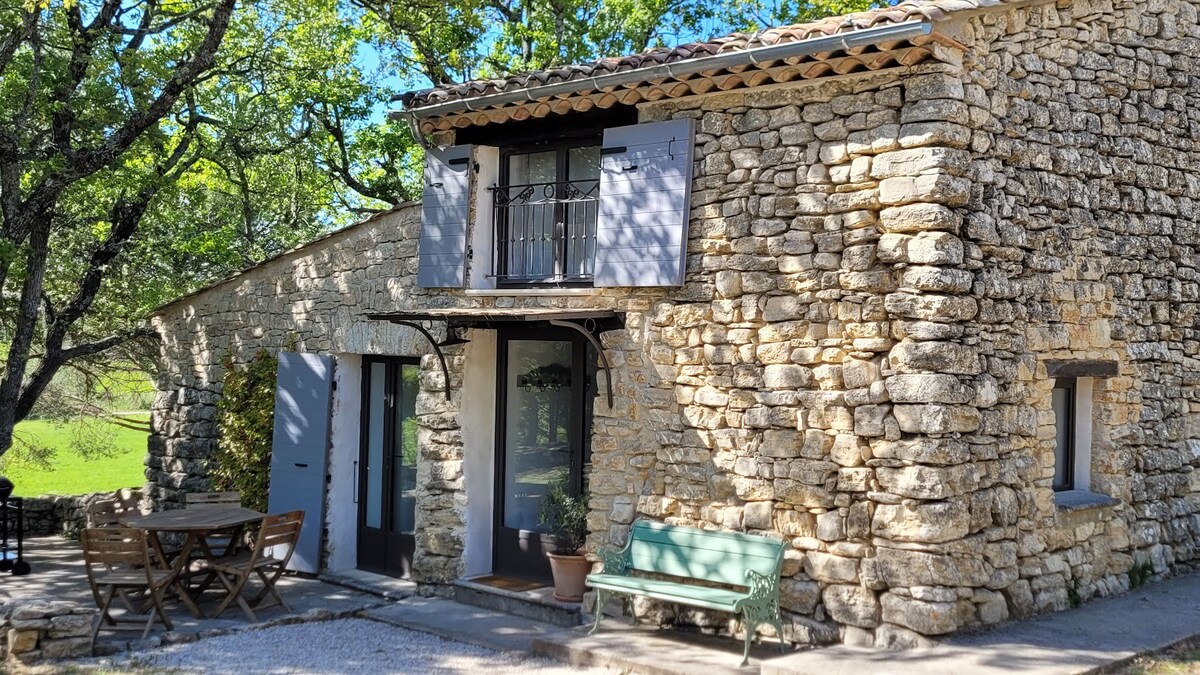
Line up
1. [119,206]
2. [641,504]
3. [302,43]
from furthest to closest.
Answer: [302,43], [119,206], [641,504]

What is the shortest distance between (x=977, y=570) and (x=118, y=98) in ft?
31.4

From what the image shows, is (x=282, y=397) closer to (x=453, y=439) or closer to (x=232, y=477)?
(x=232, y=477)

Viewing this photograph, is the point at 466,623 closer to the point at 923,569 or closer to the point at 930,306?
the point at 923,569

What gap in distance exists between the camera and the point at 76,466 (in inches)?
856

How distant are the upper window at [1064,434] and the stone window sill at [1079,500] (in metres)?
0.11

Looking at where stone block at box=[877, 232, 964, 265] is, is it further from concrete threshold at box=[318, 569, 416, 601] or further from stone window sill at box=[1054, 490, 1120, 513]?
concrete threshold at box=[318, 569, 416, 601]

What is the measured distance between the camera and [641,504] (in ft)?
25.0

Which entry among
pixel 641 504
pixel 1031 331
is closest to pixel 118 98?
pixel 641 504

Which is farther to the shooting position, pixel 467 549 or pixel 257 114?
pixel 257 114

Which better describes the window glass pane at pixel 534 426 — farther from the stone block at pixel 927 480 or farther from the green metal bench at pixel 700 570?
the stone block at pixel 927 480

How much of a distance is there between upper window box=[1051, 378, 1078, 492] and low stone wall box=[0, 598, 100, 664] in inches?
265

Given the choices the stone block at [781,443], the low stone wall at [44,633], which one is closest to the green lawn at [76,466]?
the low stone wall at [44,633]

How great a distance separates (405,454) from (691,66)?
446cm

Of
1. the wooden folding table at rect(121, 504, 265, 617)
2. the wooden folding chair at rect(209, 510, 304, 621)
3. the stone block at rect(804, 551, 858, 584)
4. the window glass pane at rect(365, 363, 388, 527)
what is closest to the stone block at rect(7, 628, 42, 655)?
the wooden folding table at rect(121, 504, 265, 617)
